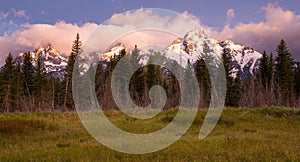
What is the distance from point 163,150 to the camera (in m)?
11.2

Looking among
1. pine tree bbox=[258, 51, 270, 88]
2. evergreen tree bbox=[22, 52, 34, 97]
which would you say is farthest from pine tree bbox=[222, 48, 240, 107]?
evergreen tree bbox=[22, 52, 34, 97]

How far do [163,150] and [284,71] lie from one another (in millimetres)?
55637

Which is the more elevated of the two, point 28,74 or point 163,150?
point 28,74

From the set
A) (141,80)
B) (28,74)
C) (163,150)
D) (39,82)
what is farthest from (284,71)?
(163,150)

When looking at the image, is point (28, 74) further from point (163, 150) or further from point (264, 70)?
point (163, 150)

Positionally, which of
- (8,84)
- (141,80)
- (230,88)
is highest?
(141,80)

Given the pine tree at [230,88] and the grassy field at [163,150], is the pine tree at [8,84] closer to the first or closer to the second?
the grassy field at [163,150]

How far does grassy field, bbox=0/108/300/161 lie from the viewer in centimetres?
1001

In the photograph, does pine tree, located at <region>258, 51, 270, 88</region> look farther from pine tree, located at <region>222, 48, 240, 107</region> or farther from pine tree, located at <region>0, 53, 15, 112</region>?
pine tree, located at <region>0, 53, 15, 112</region>

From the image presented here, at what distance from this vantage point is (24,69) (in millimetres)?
60812

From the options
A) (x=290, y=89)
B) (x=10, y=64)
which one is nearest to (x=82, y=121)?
(x=10, y=64)

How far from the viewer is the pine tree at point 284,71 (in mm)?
59750

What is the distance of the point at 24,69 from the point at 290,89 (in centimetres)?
5505

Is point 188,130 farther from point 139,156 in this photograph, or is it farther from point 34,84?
point 34,84
